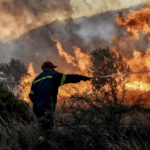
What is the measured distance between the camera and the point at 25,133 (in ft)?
14.7

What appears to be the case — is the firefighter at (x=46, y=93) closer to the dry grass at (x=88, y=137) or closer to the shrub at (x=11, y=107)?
the dry grass at (x=88, y=137)

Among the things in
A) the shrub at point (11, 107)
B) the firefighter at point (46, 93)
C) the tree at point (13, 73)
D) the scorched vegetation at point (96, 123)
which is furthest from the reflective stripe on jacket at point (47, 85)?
the tree at point (13, 73)

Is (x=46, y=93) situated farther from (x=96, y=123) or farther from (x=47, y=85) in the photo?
(x=96, y=123)

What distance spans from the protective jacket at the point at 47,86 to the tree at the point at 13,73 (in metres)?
31.0

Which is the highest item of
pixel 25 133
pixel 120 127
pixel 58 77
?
pixel 58 77

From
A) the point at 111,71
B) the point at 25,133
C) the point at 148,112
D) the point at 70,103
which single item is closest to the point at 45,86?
the point at 70,103

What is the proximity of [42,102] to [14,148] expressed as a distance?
1.37m

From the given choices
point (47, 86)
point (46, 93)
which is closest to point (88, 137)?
point (46, 93)

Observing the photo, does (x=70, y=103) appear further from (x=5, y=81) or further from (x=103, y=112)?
(x=5, y=81)

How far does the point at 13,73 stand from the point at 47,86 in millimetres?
32218

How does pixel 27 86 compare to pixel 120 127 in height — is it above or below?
above

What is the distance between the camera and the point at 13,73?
33.9 m

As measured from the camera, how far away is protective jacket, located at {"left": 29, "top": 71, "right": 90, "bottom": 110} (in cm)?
400

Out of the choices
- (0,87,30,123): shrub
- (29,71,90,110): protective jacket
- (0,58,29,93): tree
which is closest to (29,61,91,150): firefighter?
(29,71,90,110): protective jacket
